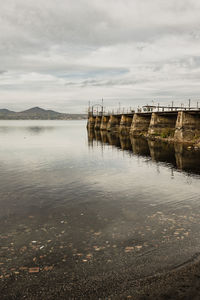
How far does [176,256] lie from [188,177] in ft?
47.4

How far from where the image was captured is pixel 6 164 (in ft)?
93.1

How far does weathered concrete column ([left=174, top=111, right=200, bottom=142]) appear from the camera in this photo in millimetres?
44719

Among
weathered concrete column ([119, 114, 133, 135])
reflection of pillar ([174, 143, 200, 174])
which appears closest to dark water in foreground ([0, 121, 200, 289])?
reflection of pillar ([174, 143, 200, 174])

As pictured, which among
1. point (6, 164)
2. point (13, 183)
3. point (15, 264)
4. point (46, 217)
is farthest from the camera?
point (6, 164)

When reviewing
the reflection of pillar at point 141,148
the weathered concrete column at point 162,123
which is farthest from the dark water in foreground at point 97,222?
the weathered concrete column at point 162,123

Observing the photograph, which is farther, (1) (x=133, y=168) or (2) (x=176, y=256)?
(1) (x=133, y=168)

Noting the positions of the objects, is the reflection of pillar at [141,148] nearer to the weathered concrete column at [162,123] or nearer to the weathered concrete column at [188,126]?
the weathered concrete column at [188,126]

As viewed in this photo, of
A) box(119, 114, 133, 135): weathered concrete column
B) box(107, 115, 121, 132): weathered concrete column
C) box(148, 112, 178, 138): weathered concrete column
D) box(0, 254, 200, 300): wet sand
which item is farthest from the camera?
box(107, 115, 121, 132): weathered concrete column

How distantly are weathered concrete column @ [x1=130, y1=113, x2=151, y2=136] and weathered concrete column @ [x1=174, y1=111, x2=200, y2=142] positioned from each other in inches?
920

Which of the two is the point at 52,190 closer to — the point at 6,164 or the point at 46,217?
the point at 46,217

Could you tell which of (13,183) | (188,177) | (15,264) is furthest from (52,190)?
(188,177)

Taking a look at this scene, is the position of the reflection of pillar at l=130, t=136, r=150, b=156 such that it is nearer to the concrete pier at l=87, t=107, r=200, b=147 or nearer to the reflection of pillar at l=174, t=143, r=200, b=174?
the reflection of pillar at l=174, t=143, r=200, b=174

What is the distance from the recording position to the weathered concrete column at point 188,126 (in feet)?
147

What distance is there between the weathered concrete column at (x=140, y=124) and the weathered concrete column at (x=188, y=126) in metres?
23.4
